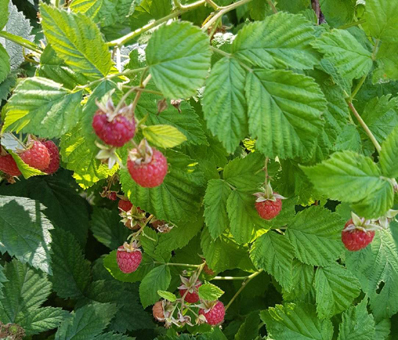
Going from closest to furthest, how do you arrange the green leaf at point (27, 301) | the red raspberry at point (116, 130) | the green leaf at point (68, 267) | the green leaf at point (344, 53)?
the red raspberry at point (116, 130)
the green leaf at point (344, 53)
the green leaf at point (27, 301)
the green leaf at point (68, 267)

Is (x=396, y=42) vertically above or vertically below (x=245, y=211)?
above

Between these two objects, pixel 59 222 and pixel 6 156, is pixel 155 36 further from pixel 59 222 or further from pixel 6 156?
pixel 59 222

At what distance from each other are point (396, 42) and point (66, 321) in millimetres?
1049

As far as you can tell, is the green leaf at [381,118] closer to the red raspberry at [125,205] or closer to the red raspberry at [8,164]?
the red raspberry at [125,205]

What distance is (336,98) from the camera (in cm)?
83

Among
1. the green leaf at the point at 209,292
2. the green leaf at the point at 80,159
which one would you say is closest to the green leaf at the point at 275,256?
the green leaf at the point at 209,292

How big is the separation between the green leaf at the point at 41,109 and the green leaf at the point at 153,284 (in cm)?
54

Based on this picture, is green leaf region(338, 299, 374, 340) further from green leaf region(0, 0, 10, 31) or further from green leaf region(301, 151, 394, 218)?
green leaf region(0, 0, 10, 31)

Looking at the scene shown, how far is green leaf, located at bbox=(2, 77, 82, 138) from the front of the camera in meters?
0.65

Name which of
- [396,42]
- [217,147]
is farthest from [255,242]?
[396,42]

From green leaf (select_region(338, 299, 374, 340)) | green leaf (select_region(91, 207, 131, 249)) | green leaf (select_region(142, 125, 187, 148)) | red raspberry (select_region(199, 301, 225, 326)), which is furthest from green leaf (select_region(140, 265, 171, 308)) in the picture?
green leaf (select_region(142, 125, 187, 148))

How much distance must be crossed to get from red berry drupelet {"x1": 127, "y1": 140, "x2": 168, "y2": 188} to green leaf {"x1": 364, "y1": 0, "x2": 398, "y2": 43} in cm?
49

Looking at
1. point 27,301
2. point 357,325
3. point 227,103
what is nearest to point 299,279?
point 357,325

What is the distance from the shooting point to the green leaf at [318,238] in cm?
97
